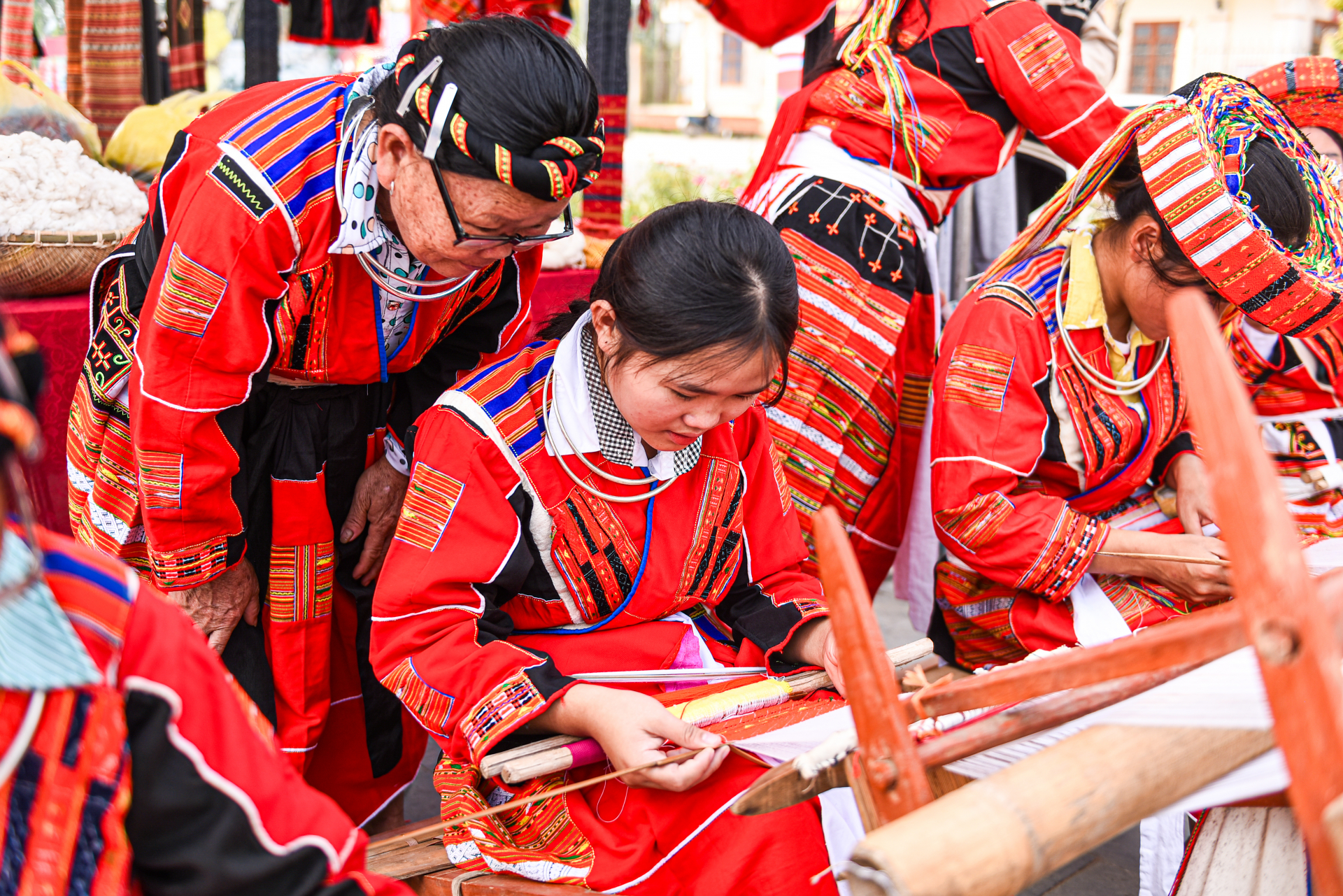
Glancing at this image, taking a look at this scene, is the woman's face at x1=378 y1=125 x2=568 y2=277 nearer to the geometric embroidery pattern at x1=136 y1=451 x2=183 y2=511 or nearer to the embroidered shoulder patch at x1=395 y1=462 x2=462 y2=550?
the embroidered shoulder patch at x1=395 y1=462 x2=462 y2=550

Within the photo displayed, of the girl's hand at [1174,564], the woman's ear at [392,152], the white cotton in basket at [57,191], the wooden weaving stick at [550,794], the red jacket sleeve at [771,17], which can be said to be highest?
the red jacket sleeve at [771,17]

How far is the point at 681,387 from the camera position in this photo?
5.05 feet

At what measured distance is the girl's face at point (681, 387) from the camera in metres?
1.53

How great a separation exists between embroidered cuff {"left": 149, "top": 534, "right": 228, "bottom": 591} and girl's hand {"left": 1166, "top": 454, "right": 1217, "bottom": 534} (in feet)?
5.93

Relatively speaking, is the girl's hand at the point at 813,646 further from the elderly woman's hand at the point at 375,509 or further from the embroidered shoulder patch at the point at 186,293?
the embroidered shoulder patch at the point at 186,293

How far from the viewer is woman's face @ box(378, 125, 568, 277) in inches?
61.1

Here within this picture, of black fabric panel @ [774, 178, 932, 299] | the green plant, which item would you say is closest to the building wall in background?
the green plant

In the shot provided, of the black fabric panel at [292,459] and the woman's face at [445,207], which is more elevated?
the woman's face at [445,207]

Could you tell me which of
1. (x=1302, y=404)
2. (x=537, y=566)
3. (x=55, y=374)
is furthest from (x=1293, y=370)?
(x=55, y=374)

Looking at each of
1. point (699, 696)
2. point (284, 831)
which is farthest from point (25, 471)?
point (284, 831)

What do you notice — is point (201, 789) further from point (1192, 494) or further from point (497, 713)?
point (1192, 494)

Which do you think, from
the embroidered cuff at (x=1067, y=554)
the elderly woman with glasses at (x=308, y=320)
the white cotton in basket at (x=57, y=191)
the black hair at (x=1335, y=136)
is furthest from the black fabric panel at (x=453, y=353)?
the black hair at (x=1335, y=136)

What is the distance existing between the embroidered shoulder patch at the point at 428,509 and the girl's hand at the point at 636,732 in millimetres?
298

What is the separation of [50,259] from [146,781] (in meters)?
1.80
